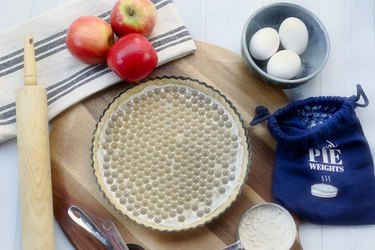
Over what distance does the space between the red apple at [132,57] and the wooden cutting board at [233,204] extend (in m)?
0.04

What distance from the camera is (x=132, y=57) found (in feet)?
2.47

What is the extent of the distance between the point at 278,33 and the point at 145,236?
0.32 m

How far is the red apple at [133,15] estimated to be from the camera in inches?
30.6

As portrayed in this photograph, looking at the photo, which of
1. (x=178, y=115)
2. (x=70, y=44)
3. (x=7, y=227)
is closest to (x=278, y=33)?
(x=178, y=115)

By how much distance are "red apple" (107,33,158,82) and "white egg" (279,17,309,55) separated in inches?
6.7

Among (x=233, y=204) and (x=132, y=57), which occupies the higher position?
(x=132, y=57)

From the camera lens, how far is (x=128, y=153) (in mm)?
786

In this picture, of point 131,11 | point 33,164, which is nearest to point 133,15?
point 131,11

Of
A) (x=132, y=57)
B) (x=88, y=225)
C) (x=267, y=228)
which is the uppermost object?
(x=132, y=57)

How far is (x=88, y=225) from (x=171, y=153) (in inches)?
5.5

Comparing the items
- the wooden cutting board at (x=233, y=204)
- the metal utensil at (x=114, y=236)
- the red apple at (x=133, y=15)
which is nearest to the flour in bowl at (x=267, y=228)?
the wooden cutting board at (x=233, y=204)

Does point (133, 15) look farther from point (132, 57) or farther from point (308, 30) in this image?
point (308, 30)

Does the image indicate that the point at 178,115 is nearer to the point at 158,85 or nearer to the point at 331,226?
the point at 158,85

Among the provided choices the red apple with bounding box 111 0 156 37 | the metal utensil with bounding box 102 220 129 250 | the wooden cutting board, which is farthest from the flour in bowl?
the red apple with bounding box 111 0 156 37
